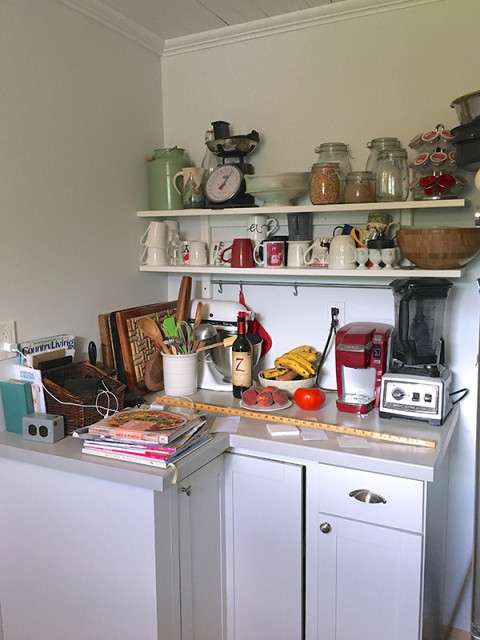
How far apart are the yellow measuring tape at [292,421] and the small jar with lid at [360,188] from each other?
795mm

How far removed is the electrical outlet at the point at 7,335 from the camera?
182 centimetres

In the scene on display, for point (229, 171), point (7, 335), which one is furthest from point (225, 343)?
point (7, 335)

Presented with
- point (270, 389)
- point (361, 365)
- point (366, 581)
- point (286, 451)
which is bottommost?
point (366, 581)

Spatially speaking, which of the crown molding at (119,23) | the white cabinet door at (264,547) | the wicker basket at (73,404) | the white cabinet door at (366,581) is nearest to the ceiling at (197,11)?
the crown molding at (119,23)

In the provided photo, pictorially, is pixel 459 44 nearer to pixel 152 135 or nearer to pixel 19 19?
pixel 152 135

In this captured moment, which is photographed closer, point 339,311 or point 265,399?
point 265,399

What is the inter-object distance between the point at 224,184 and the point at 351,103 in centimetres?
57

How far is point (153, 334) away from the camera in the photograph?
225 cm

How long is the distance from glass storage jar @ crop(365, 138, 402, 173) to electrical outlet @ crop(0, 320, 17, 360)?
135 centimetres

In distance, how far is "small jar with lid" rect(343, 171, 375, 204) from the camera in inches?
78.4

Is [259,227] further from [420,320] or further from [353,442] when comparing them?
[353,442]

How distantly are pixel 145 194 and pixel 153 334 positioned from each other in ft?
A: 2.10

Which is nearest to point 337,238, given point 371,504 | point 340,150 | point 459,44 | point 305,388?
point 340,150

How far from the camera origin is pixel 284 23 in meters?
2.20
